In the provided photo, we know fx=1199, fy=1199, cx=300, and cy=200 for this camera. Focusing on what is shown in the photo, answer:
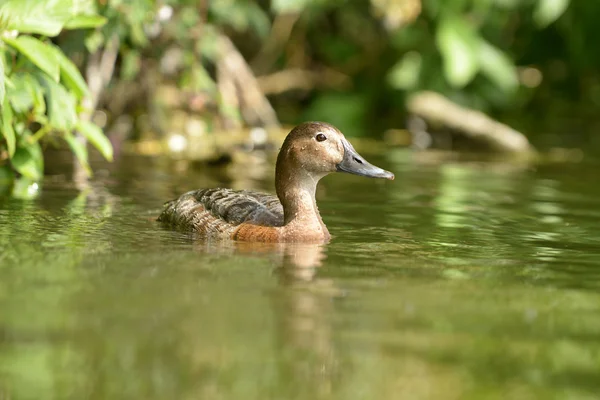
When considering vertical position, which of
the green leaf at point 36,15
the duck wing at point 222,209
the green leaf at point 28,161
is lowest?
the duck wing at point 222,209

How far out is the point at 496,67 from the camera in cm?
1866

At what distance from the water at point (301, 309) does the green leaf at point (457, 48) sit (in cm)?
827

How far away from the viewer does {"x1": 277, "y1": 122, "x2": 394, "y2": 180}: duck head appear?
26.4 ft

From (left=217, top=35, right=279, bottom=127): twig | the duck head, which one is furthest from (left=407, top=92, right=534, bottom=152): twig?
the duck head

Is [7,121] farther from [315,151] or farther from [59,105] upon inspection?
[315,151]

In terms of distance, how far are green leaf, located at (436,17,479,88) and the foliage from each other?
28.3ft

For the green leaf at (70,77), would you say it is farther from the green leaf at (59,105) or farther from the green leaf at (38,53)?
the green leaf at (38,53)

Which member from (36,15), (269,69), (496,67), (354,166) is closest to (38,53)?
(36,15)

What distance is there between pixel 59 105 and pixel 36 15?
1.06 m

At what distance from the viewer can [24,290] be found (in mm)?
5727

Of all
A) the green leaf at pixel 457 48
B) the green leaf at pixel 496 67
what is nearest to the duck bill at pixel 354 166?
the green leaf at pixel 457 48

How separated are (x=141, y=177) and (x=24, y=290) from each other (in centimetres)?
601

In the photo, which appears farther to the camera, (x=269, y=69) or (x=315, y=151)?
(x=269, y=69)

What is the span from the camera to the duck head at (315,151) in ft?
26.4
